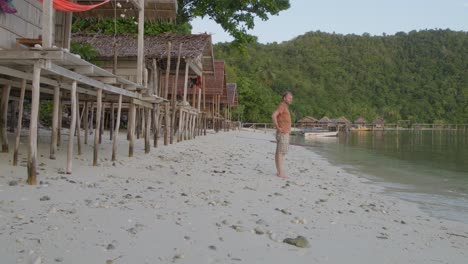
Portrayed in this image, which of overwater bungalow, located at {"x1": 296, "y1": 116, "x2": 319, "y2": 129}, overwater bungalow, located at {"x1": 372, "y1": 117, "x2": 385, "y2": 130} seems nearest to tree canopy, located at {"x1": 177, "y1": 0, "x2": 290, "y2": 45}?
overwater bungalow, located at {"x1": 296, "y1": 116, "x2": 319, "y2": 129}

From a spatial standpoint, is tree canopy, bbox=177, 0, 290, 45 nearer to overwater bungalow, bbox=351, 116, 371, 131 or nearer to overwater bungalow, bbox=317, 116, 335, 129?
overwater bungalow, bbox=317, 116, 335, 129

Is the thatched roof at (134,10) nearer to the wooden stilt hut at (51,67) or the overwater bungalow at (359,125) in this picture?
the wooden stilt hut at (51,67)

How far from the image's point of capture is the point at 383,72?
319ft

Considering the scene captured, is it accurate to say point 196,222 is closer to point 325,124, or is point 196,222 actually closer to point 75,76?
point 75,76

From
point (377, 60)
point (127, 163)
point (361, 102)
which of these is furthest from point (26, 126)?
point (377, 60)

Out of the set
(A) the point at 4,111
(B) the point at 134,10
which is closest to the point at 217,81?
(B) the point at 134,10

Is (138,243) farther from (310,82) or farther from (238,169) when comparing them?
(310,82)

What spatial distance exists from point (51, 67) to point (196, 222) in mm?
2508

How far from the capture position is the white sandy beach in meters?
3.19

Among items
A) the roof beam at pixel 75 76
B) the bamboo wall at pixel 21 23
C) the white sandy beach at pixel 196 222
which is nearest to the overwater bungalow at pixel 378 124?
the white sandy beach at pixel 196 222

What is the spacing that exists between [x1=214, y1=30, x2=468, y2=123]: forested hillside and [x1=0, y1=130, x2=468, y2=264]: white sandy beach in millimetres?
79196

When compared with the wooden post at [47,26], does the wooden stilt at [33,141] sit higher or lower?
lower

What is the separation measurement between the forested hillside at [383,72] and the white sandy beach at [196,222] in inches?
3118

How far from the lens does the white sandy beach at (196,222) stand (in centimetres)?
319
